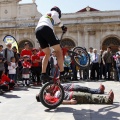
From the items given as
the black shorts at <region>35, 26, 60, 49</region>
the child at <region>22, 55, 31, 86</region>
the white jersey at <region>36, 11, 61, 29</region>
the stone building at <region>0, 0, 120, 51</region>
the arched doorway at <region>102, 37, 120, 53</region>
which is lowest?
the child at <region>22, 55, 31, 86</region>

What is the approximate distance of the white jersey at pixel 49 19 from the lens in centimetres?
481

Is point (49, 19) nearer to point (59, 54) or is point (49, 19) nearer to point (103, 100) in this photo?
point (59, 54)

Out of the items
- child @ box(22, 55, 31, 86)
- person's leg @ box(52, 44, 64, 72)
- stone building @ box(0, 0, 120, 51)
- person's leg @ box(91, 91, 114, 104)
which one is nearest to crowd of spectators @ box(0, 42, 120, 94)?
child @ box(22, 55, 31, 86)

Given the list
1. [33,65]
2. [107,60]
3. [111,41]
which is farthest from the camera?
[111,41]

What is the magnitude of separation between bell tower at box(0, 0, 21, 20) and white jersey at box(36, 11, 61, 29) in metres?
32.0

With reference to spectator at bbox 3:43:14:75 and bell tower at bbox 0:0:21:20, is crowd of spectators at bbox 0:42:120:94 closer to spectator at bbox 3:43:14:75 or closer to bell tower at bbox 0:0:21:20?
spectator at bbox 3:43:14:75

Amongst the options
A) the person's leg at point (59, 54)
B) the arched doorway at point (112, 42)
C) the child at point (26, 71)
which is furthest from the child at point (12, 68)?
the arched doorway at point (112, 42)

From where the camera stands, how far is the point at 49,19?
4.89 meters

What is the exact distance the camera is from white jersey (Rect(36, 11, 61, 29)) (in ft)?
15.8

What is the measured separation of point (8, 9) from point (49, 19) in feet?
108

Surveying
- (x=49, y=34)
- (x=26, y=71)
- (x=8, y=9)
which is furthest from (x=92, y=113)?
(x=8, y=9)

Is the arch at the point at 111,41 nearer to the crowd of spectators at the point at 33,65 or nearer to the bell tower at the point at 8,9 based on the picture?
the bell tower at the point at 8,9

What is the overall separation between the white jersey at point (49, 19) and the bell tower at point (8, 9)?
3205 centimetres

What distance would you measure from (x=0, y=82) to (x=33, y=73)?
3464 mm
